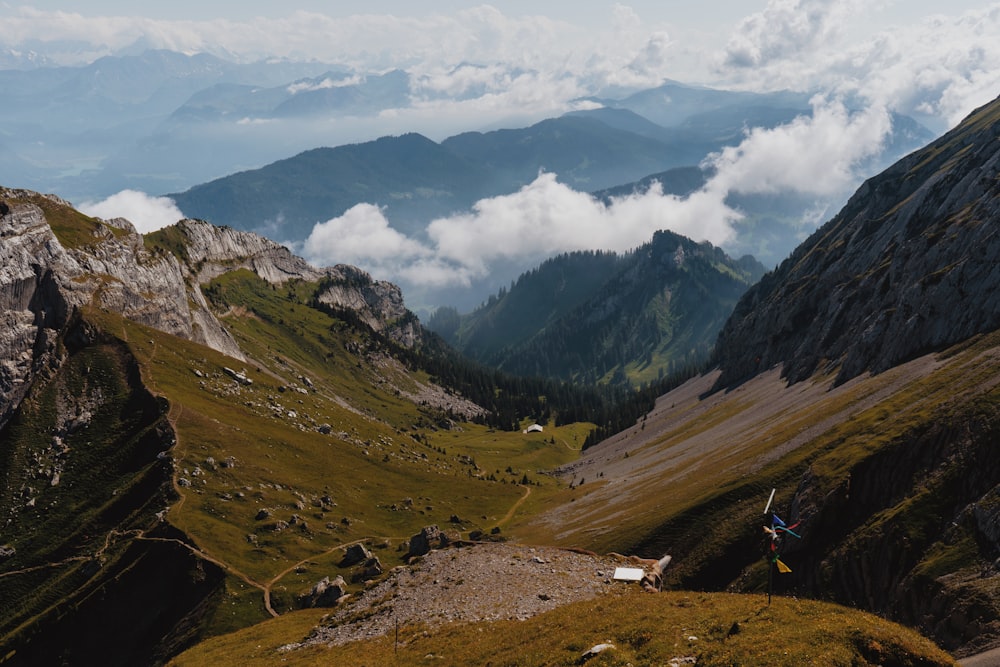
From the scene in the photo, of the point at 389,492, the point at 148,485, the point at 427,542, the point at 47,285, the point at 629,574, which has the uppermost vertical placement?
the point at 47,285

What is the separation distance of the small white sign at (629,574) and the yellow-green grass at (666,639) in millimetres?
3517

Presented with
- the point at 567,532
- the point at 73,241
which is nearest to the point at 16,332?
the point at 73,241

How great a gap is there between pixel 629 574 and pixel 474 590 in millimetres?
16205

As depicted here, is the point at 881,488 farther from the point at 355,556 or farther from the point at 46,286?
the point at 46,286

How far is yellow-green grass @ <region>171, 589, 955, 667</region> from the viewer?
31734 millimetres

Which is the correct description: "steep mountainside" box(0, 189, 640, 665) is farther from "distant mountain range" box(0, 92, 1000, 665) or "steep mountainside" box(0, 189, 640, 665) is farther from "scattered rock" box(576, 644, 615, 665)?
"scattered rock" box(576, 644, 615, 665)

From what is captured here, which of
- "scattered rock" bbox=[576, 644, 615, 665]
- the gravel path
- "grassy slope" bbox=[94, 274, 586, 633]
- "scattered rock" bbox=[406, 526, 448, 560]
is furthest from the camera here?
"scattered rock" bbox=[406, 526, 448, 560]

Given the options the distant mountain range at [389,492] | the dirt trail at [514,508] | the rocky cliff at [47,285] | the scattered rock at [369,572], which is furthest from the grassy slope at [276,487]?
the rocky cliff at [47,285]

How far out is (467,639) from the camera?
5072 centimetres

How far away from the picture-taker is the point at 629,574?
64875 millimetres

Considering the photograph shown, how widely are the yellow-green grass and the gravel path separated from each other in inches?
131

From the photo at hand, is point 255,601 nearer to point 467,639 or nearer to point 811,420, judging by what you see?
point 467,639

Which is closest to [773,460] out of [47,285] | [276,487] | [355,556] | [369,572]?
[369,572]

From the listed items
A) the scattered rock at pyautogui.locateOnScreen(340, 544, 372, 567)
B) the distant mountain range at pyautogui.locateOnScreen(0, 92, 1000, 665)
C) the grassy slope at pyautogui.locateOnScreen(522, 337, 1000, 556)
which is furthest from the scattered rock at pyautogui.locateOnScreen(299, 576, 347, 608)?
the grassy slope at pyautogui.locateOnScreen(522, 337, 1000, 556)
